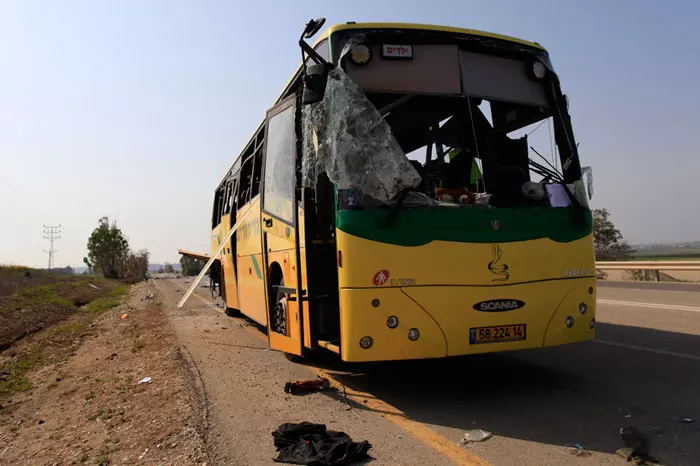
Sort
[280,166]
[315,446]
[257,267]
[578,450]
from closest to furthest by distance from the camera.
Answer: [578,450], [315,446], [280,166], [257,267]

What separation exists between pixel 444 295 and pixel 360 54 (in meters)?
2.56

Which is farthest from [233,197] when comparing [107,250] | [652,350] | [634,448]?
[107,250]

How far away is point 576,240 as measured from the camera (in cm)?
570

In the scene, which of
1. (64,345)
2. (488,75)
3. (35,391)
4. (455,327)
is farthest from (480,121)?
(64,345)

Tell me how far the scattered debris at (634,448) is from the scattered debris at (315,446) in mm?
1854

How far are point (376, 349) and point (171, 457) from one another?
1970 millimetres

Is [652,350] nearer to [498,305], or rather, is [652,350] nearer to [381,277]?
[498,305]

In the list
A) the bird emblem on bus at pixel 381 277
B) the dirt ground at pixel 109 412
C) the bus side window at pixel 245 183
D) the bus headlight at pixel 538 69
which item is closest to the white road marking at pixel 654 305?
the bus headlight at pixel 538 69

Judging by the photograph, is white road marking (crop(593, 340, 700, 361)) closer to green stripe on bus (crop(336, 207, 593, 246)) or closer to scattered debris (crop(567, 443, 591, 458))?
green stripe on bus (crop(336, 207, 593, 246))

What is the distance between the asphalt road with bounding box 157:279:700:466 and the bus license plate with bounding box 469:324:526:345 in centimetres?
63

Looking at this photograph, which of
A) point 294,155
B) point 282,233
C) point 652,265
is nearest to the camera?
point 294,155

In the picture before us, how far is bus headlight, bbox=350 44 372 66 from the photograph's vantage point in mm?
5324

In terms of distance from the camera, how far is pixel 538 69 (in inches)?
234

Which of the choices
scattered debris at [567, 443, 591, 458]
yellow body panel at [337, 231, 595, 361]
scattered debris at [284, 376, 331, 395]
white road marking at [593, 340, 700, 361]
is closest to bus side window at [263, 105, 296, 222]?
yellow body panel at [337, 231, 595, 361]
